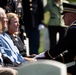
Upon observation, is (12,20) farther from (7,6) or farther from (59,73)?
(59,73)

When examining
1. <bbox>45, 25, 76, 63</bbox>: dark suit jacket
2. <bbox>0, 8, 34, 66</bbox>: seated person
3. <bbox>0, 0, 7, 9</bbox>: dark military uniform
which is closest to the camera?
<bbox>45, 25, 76, 63</bbox>: dark suit jacket

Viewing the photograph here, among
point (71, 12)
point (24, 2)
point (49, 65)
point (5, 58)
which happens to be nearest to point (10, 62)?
point (5, 58)

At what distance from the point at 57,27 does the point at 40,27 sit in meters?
0.30

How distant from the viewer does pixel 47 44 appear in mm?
8555

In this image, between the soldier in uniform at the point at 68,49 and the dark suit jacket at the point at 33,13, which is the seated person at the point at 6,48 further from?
the dark suit jacket at the point at 33,13

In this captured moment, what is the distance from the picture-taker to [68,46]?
443 centimetres

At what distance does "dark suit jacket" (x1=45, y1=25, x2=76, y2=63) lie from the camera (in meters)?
4.38

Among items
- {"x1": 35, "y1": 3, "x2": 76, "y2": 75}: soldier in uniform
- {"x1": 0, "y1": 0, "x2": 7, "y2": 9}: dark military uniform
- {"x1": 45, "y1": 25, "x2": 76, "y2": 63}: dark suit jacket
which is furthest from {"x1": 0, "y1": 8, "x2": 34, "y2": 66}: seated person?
{"x1": 0, "y1": 0, "x2": 7, "y2": 9}: dark military uniform

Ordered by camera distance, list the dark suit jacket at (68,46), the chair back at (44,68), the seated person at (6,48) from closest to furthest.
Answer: the chair back at (44,68), the dark suit jacket at (68,46), the seated person at (6,48)

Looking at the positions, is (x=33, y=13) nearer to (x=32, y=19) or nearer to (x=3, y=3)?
(x=32, y=19)

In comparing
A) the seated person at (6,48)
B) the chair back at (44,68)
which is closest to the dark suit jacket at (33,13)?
the seated person at (6,48)

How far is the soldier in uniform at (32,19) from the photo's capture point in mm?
7742

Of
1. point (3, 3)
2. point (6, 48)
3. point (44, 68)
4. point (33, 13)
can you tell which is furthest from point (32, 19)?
point (44, 68)

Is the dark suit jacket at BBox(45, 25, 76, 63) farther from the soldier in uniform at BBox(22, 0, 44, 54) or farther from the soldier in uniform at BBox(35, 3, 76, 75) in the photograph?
the soldier in uniform at BBox(22, 0, 44, 54)
